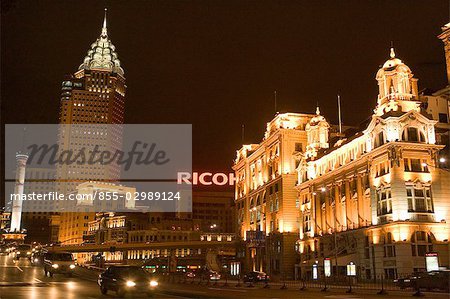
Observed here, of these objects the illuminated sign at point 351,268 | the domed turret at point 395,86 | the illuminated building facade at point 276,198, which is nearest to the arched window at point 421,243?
the illuminated sign at point 351,268

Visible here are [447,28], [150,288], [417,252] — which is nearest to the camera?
[150,288]

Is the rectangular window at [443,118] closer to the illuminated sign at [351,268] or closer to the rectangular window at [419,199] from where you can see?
the rectangular window at [419,199]

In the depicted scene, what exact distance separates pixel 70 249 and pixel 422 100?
107m

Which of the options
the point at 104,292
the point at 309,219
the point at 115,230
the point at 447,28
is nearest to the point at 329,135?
the point at 309,219

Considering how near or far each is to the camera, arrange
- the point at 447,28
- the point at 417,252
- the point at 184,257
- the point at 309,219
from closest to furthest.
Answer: the point at 417,252
the point at 447,28
the point at 309,219
the point at 184,257

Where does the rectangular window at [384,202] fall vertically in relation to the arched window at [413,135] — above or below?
below

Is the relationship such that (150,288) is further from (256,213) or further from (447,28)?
(256,213)

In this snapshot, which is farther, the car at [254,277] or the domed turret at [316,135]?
the domed turret at [316,135]

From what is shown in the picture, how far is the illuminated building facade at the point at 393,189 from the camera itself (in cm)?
5919

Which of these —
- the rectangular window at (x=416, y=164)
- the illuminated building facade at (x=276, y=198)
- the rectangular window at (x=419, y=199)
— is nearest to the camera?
the rectangular window at (x=419, y=199)

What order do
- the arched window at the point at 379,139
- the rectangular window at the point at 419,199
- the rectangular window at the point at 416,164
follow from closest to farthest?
the rectangular window at the point at 419,199 → the rectangular window at the point at 416,164 → the arched window at the point at 379,139

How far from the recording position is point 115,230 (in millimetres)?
183625

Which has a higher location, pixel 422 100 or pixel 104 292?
pixel 422 100

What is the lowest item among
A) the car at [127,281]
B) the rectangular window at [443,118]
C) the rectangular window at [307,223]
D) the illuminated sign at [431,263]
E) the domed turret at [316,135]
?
the car at [127,281]
